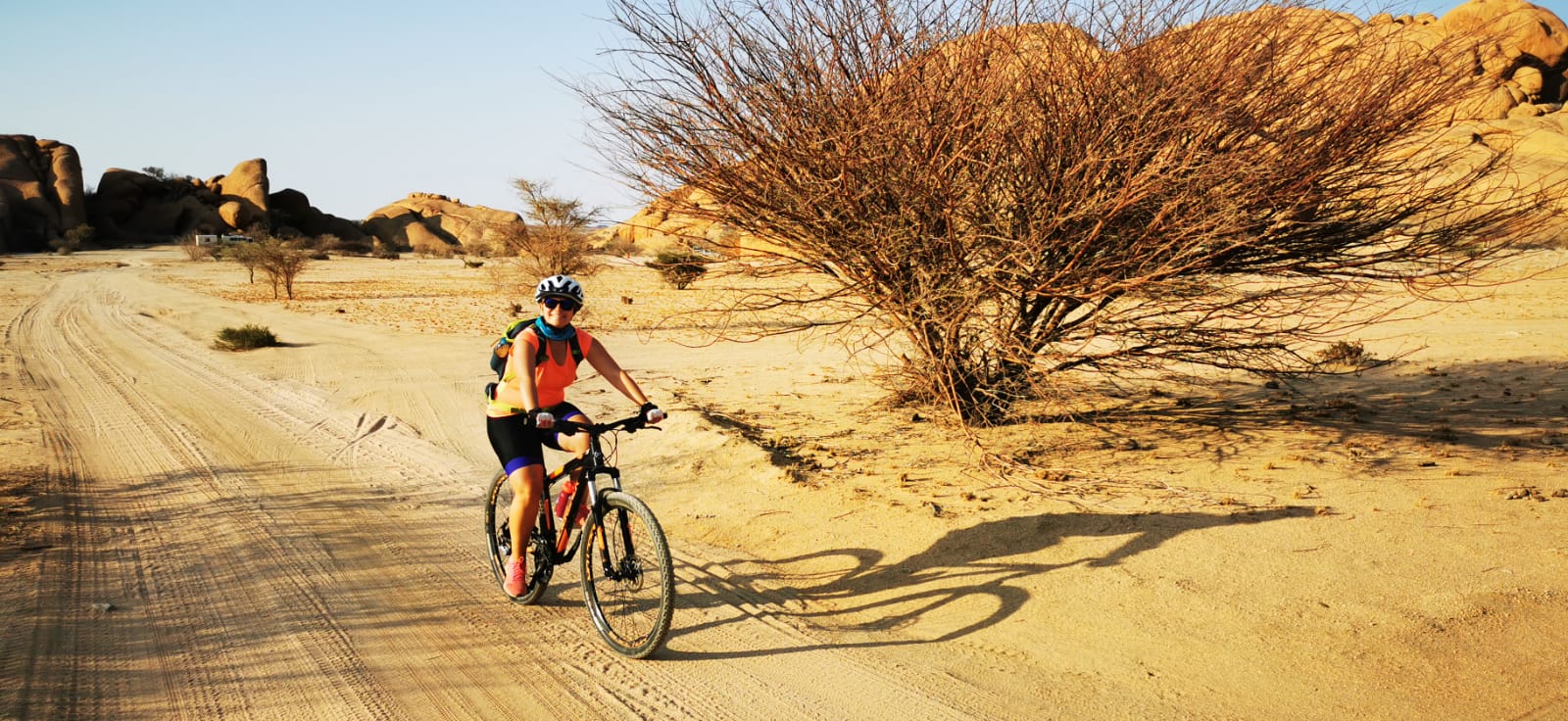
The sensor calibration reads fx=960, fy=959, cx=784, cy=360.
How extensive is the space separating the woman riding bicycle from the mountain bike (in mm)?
97

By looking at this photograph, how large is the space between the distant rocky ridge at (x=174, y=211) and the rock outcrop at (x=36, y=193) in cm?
6

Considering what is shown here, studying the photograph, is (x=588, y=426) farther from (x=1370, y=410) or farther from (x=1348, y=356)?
(x=1348, y=356)

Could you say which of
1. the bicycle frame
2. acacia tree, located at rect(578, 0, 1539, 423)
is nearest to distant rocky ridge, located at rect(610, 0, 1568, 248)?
acacia tree, located at rect(578, 0, 1539, 423)

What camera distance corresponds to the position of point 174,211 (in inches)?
2507

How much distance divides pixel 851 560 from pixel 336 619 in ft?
9.04

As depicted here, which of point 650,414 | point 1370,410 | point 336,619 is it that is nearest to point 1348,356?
point 1370,410

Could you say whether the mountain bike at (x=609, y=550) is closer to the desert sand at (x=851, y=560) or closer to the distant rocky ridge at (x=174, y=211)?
the desert sand at (x=851, y=560)

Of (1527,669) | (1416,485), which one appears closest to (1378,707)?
(1527,669)

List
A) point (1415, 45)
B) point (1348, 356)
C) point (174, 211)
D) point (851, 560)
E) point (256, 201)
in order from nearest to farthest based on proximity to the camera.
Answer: point (851, 560) → point (1415, 45) → point (1348, 356) → point (174, 211) → point (256, 201)

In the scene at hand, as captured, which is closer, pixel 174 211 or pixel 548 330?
pixel 548 330

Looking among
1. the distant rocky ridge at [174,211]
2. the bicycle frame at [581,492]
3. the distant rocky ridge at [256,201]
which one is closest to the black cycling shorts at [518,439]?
the bicycle frame at [581,492]

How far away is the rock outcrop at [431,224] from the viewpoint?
6588 centimetres

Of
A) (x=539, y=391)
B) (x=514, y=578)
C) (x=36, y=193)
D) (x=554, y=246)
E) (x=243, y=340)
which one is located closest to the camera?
(x=539, y=391)

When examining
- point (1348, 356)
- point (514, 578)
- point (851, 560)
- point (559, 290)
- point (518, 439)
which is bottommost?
point (851, 560)
